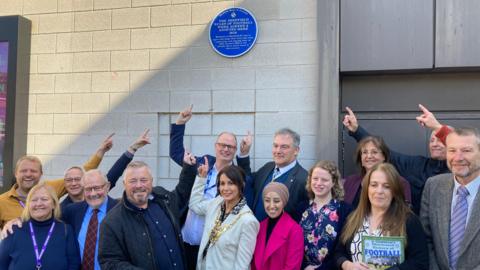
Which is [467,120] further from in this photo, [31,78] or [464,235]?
[31,78]

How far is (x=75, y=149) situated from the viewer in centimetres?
493

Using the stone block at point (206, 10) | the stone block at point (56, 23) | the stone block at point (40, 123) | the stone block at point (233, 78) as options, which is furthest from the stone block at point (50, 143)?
the stone block at point (206, 10)

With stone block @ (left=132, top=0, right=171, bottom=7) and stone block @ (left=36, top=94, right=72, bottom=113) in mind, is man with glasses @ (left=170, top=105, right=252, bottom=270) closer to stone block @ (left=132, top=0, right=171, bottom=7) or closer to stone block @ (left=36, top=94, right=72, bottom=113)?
stone block @ (left=132, top=0, right=171, bottom=7)

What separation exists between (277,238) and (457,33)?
8.09 ft

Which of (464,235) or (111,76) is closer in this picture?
(464,235)

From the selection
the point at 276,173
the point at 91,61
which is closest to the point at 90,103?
the point at 91,61

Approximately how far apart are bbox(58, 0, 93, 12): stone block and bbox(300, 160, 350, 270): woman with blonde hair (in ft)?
10.3

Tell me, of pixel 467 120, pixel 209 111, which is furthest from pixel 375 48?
pixel 209 111

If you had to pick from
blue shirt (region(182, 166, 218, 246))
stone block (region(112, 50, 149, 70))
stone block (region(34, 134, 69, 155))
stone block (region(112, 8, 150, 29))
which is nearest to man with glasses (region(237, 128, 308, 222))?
blue shirt (region(182, 166, 218, 246))

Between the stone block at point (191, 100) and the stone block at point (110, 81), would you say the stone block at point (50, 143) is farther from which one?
the stone block at point (191, 100)

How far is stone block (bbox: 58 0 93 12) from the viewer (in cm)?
492

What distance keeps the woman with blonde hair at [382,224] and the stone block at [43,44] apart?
3.73 meters

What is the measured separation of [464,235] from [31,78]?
4422 millimetres

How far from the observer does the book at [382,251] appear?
2711mm
